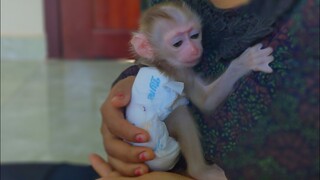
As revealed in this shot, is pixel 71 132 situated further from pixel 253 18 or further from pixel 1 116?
pixel 253 18

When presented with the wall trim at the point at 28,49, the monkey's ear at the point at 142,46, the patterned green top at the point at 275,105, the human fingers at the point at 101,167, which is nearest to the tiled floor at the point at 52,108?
the wall trim at the point at 28,49

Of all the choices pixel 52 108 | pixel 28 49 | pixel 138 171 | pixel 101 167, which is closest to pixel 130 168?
pixel 138 171

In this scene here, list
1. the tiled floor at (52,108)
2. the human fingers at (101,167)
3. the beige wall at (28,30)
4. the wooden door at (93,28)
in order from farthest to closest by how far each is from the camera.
Answer: the wooden door at (93,28) < the beige wall at (28,30) < the tiled floor at (52,108) < the human fingers at (101,167)

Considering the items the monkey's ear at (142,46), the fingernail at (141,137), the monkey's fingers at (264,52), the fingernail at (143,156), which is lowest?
the fingernail at (143,156)

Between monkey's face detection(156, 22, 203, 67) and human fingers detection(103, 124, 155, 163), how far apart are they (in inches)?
5.1

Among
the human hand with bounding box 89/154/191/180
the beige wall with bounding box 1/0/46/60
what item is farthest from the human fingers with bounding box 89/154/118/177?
the beige wall with bounding box 1/0/46/60

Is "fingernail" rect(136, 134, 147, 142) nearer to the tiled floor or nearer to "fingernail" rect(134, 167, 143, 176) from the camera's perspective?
"fingernail" rect(134, 167, 143, 176)

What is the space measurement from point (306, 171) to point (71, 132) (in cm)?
169

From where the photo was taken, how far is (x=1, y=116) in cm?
234

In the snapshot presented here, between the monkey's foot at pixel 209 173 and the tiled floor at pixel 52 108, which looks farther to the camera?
the tiled floor at pixel 52 108

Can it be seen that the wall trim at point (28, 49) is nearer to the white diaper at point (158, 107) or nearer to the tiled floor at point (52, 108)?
the tiled floor at point (52, 108)

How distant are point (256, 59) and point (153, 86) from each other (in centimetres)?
16

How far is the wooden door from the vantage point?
315cm

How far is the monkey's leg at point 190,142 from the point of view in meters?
0.71
